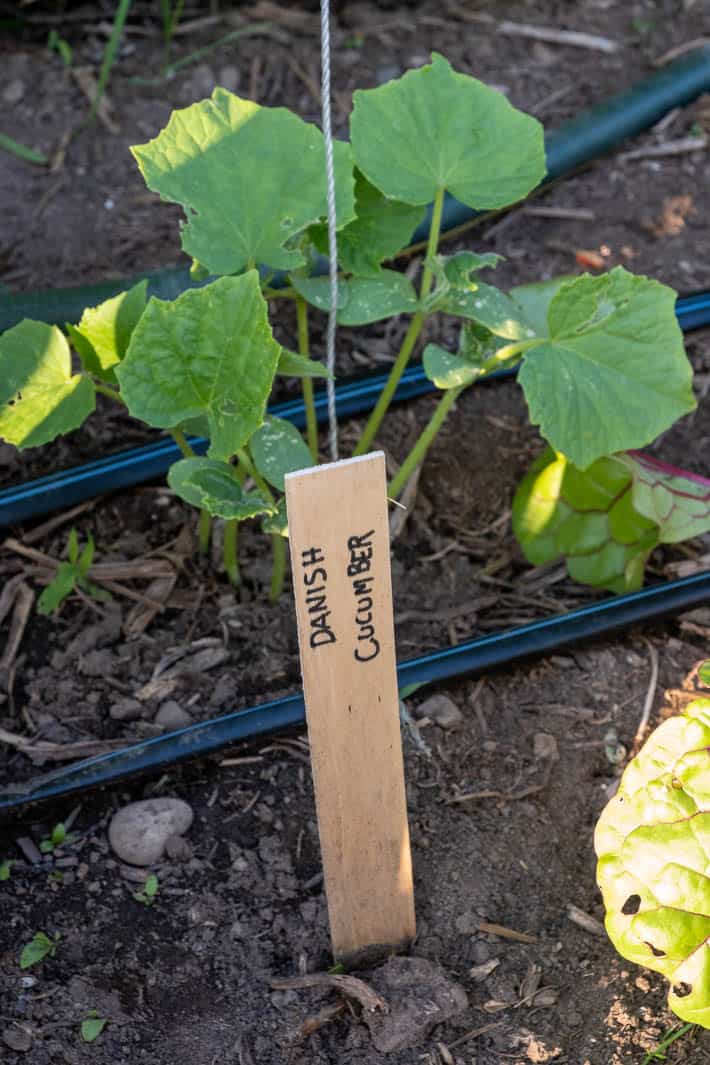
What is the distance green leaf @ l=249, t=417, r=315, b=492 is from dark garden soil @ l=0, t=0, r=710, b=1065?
398mm

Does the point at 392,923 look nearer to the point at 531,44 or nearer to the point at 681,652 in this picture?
the point at 681,652

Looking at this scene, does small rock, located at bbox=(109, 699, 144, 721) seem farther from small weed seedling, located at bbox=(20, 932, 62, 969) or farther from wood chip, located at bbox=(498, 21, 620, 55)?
wood chip, located at bbox=(498, 21, 620, 55)

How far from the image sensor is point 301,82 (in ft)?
8.29

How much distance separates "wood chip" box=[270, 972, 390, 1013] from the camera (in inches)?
49.1

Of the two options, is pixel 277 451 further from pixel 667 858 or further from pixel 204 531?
pixel 667 858

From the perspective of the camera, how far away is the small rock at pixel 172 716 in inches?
60.9

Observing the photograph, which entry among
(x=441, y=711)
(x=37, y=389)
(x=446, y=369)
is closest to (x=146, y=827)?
(x=441, y=711)

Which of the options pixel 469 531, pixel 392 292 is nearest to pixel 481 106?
pixel 392 292

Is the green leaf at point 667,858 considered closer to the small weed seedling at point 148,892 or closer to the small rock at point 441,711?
the small rock at point 441,711

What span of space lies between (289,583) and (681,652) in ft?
1.95

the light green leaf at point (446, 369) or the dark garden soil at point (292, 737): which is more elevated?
the light green leaf at point (446, 369)

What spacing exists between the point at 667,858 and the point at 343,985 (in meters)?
0.41

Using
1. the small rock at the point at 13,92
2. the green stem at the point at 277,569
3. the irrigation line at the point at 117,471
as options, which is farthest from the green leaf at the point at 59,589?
the small rock at the point at 13,92

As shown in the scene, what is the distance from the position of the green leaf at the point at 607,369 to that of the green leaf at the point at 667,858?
40 centimetres
